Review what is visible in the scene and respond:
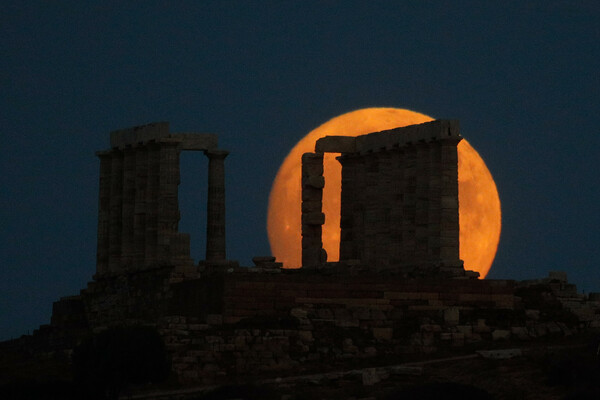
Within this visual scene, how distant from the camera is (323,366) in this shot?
70625mm

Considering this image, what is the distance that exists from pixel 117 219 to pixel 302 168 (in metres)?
9.05

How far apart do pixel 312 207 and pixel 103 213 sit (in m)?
10.4

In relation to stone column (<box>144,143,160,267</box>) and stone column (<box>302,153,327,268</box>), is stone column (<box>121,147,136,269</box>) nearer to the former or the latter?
stone column (<box>144,143,160,267</box>)

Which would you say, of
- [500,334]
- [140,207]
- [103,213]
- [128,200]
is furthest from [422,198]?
[103,213]

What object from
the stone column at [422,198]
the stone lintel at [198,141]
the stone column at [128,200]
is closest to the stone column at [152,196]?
the stone lintel at [198,141]

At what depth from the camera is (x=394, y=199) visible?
8975cm

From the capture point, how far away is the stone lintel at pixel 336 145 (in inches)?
3610

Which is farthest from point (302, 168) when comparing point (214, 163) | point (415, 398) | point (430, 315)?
point (415, 398)

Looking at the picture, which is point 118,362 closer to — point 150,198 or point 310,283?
point 310,283

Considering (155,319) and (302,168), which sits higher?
(302,168)

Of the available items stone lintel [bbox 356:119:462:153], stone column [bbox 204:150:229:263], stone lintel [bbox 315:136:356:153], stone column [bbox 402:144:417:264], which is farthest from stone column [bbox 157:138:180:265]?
stone column [bbox 402:144:417:264]

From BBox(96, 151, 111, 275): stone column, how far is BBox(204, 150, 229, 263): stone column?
5.47m

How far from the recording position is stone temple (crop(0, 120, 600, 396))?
7100cm

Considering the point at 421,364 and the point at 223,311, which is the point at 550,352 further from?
the point at 223,311
